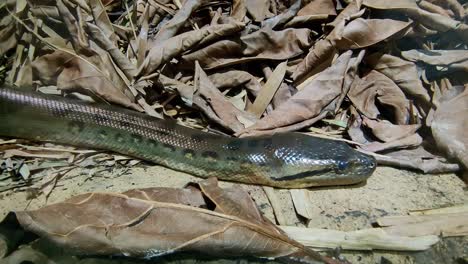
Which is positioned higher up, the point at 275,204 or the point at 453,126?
the point at 453,126

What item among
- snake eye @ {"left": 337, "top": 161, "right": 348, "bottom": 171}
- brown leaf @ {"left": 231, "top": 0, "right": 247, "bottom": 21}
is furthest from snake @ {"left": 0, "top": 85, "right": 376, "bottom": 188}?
brown leaf @ {"left": 231, "top": 0, "right": 247, "bottom": 21}

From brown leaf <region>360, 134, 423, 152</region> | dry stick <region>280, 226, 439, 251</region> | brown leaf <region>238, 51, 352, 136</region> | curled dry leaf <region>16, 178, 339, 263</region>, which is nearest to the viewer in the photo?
curled dry leaf <region>16, 178, 339, 263</region>

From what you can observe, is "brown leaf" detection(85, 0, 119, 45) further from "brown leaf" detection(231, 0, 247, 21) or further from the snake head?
the snake head

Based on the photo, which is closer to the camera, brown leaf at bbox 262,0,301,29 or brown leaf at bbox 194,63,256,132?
brown leaf at bbox 194,63,256,132

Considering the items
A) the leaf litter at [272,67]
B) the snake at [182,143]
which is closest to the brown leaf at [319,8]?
the leaf litter at [272,67]

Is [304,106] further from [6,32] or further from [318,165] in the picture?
[6,32]

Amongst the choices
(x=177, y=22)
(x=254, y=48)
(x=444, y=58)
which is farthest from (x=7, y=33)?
(x=444, y=58)
